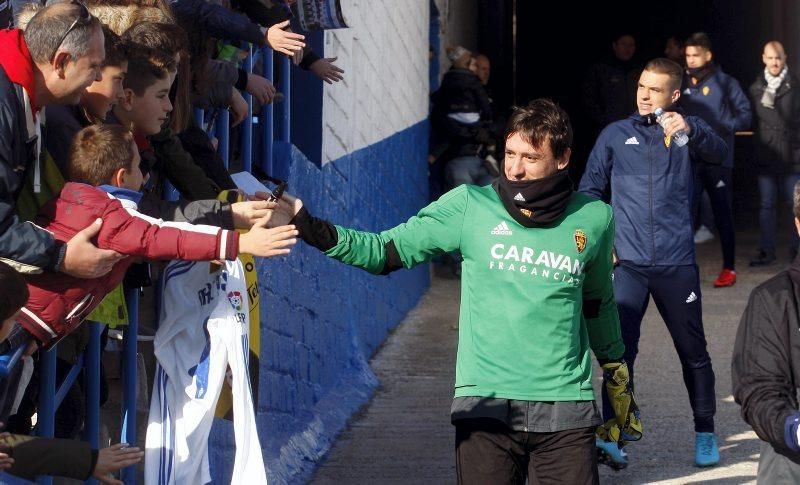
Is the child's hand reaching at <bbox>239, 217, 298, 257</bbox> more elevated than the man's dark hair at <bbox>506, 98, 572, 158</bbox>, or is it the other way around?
the man's dark hair at <bbox>506, 98, 572, 158</bbox>

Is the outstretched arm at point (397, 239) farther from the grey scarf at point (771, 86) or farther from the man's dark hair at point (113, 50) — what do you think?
the grey scarf at point (771, 86)

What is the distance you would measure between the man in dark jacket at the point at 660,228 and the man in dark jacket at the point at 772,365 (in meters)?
2.96

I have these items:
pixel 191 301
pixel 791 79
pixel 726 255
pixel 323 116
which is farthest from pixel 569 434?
pixel 791 79

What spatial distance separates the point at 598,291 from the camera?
4.62 metres

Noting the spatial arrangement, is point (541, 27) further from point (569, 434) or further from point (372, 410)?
point (569, 434)

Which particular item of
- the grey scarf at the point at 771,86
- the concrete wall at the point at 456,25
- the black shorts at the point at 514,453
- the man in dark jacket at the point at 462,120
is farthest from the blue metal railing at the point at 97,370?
the concrete wall at the point at 456,25

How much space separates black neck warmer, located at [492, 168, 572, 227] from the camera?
436 centimetres

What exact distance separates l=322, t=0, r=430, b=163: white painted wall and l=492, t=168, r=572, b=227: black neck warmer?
334 cm

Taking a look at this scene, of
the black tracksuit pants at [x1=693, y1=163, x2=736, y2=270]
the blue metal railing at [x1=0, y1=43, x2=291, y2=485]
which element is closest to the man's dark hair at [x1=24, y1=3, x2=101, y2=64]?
the blue metal railing at [x1=0, y1=43, x2=291, y2=485]

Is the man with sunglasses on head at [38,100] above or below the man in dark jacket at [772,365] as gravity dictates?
above

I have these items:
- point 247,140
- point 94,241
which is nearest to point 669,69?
point 247,140

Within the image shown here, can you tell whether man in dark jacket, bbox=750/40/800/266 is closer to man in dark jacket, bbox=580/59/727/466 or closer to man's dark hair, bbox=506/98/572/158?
man in dark jacket, bbox=580/59/727/466

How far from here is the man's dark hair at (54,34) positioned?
3670 mm

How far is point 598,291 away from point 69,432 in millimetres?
1689
